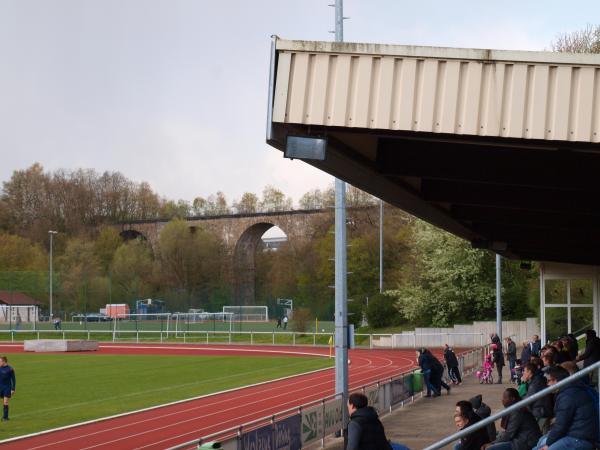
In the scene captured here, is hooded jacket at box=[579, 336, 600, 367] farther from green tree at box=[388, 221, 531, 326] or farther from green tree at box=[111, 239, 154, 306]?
green tree at box=[111, 239, 154, 306]

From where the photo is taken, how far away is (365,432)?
9.67 m

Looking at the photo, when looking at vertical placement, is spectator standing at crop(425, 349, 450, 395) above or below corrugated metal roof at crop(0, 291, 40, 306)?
above

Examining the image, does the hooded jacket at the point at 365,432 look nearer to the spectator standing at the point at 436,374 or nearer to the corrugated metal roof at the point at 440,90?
the corrugated metal roof at the point at 440,90

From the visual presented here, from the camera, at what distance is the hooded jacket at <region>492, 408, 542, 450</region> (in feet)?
33.4

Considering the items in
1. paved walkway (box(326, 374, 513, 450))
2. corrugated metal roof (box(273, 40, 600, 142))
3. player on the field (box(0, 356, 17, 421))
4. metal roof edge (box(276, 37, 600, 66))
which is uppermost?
metal roof edge (box(276, 37, 600, 66))

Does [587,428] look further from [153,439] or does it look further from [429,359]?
[429,359]

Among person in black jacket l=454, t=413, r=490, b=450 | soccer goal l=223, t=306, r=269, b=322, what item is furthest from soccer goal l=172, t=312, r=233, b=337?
person in black jacket l=454, t=413, r=490, b=450

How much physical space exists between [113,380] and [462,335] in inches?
1054

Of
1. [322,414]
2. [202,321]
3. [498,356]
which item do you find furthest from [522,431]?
[202,321]

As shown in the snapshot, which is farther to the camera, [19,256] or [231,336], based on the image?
[19,256]

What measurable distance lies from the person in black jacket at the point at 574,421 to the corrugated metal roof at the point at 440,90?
2.41 m

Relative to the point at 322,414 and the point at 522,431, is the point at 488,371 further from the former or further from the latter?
the point at 522,431

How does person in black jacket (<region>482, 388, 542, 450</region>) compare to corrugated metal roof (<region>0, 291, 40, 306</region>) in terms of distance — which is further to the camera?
corrugated metal roof (<region>0, 291, 40, 306</region>)

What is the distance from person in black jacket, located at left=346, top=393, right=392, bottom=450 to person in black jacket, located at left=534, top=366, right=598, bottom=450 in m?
1.72
